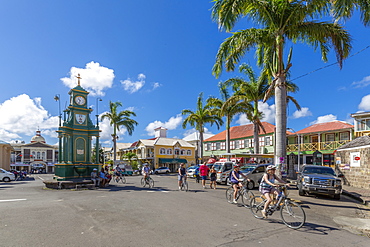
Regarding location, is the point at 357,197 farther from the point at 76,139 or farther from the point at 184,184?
the point at 76,139

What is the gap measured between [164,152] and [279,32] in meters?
45.3

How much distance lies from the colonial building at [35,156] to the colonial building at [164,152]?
2656 cm

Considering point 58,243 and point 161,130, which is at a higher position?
point 161,130

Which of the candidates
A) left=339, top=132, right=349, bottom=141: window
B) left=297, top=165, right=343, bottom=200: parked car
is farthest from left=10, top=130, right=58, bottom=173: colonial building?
left=297, top=165, right=343, bottom=200: parked car

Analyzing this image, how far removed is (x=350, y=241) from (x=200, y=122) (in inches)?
1203

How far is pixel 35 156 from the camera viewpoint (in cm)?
6975

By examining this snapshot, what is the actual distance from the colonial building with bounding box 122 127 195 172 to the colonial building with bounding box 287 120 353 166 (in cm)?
2469

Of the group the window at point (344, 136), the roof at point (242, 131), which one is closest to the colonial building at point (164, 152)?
the roof at point (242, 131)

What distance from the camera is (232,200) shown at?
441 inches

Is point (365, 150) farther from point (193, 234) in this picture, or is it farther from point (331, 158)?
point (331, 158)

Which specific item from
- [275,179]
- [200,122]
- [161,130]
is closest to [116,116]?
[200,122]

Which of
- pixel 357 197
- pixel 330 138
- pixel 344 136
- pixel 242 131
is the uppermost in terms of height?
pixel 242 131

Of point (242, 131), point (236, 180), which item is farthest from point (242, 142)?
point (236, 180)

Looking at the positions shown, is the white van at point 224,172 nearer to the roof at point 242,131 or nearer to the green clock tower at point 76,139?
the green clock tower at point 76,139
